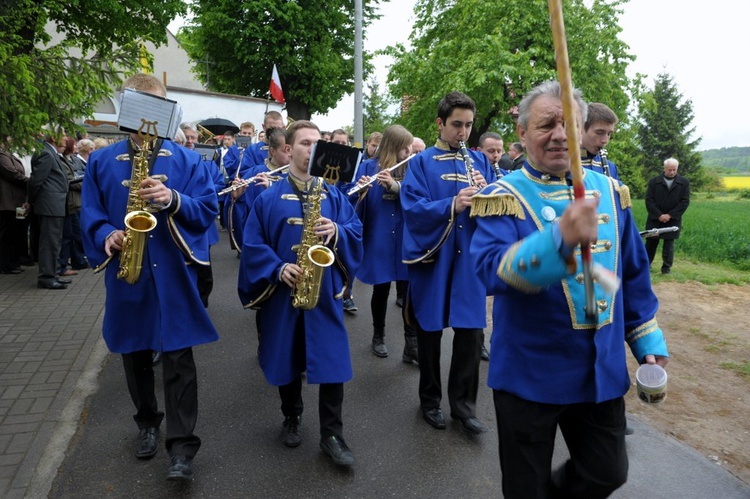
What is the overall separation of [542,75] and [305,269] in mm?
18370

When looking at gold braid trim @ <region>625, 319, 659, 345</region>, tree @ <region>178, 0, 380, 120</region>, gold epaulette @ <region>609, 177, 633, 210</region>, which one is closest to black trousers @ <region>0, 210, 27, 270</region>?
gold epaulette @ <region>609, 177, 633, 210</region>

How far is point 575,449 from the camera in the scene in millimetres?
2350

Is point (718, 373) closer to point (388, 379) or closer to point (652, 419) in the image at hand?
point (652, 419)

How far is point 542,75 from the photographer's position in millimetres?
19688

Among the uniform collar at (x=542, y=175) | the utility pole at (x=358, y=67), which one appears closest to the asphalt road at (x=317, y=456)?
the uniform collar at (x=542, y=175)

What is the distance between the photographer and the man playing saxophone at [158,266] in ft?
11.2

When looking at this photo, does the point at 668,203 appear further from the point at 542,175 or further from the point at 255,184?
the point at 542,175

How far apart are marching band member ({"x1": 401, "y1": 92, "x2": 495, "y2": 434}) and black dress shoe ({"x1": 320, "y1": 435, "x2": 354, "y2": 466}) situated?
85cm

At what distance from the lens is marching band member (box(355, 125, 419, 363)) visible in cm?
591

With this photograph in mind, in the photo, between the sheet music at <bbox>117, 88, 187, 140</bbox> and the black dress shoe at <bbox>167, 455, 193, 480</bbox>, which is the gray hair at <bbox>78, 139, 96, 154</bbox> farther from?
the black dress shoe at <bbox>167, 455, 193, 480</bbox>

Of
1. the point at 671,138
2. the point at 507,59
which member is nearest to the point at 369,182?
the point at 507,59

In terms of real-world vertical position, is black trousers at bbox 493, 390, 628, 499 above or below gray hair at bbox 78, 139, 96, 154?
below

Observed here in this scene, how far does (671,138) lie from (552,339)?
5782 centimetres

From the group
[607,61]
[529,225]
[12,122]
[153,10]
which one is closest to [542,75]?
[607,61]
